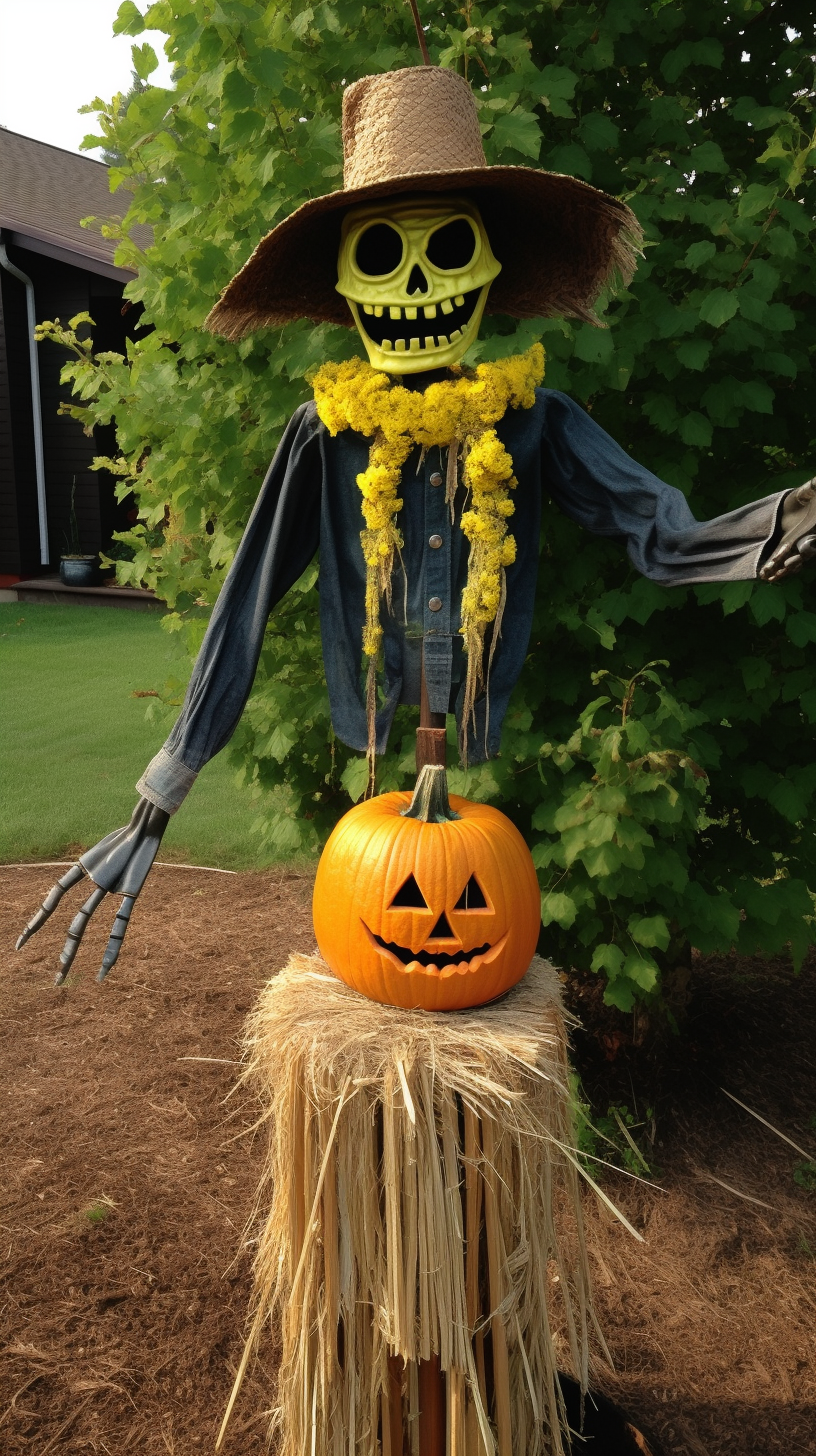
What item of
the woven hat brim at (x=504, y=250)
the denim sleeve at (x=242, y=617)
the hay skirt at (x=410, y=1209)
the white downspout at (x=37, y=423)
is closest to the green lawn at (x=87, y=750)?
the denim sleeve at (x=242, y=617)

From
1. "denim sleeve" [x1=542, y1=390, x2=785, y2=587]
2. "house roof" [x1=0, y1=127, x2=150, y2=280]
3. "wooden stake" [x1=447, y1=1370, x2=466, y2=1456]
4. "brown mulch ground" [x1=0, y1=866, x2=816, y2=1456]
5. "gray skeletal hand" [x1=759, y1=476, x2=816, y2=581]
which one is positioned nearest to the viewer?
"gray skeletal hand" [x1=759, y1=476, x2=816, y2=581]

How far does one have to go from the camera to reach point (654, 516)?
6.31 feet

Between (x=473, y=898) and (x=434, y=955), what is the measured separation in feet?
0.41

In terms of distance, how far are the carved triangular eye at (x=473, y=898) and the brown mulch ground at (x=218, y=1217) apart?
1.47 meters

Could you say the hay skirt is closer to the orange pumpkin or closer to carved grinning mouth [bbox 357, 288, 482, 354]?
the orange pumpkin

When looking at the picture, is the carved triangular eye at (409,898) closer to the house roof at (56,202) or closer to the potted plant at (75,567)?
the house roof at (56,202)

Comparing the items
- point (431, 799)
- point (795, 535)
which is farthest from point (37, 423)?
point (795, 535)

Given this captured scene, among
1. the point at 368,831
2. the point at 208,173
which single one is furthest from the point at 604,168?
the point at 368,831

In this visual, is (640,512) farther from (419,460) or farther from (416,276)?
(416,276)

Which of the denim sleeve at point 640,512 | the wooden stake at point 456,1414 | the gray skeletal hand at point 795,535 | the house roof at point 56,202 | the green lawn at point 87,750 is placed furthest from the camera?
Result: the house roof at point 56,202

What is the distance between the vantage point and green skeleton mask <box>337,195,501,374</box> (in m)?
1.88

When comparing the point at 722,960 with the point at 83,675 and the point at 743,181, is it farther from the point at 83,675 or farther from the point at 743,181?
the point at 83,675

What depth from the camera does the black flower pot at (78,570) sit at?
12.7 m

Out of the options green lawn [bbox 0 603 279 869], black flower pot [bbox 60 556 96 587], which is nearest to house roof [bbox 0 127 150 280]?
black flower pot [bbox 60 556 96 587]
